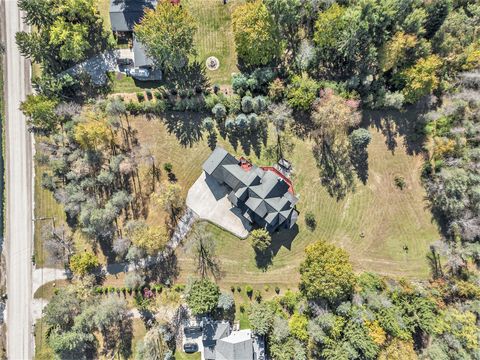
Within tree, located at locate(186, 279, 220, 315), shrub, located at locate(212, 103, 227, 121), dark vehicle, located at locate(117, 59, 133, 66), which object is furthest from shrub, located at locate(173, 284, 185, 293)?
dark vehicle, located at locate(117, 59, 133, 66)

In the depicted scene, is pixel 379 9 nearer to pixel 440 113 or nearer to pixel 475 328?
pixel 440 113

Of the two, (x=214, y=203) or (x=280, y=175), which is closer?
(x=280, y=175)

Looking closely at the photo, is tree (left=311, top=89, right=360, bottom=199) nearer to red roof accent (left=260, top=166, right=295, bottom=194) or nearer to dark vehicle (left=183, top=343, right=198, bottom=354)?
red roof accent (left=260, top=166, right=295, bottom=194)

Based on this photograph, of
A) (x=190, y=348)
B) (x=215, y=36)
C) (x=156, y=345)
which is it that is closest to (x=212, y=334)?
(x=190, y=348)

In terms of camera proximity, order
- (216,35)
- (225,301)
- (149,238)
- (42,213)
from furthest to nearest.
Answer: (42,213), (216,35), (225,301), (149,238)

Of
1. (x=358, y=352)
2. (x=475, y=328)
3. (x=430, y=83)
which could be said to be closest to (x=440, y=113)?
(x=430, y=83)

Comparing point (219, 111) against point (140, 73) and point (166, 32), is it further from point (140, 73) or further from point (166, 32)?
point (140, 73)
